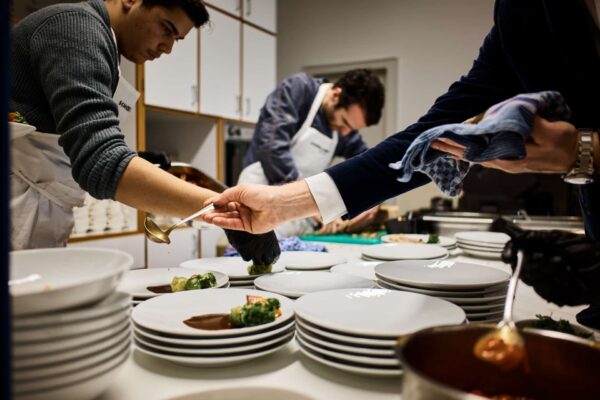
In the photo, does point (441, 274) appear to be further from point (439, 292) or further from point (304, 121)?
point (304, 121)

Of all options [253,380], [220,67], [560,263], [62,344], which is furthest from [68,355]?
[220,67]

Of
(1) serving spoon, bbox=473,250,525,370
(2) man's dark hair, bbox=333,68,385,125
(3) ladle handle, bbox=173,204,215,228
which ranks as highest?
(2) man's dark hair, bbox=333,68,385,125

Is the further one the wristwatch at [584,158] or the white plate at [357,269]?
the white plate at [357,269]

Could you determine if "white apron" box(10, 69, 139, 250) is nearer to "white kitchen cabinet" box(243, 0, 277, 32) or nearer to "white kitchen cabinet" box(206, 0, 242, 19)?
"white kitchen cabinet" box(206, 0, 242, 19)

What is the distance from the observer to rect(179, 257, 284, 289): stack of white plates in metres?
1.16

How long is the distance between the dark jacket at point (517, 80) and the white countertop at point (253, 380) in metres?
0.52

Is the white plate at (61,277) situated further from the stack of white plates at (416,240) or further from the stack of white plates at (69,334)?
the stack of white plates at (416,240)

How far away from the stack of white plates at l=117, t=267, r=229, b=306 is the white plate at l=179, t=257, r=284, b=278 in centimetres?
6

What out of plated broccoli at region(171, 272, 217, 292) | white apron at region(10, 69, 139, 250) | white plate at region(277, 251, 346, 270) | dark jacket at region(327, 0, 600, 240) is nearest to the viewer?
dark jacket at region(327, 0, 600, 240)

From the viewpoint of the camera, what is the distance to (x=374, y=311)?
0.80 meters

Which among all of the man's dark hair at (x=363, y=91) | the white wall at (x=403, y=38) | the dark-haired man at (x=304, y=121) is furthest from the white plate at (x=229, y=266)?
the white wall at (x=403, y=38)

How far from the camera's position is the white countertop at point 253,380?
593 millimetres

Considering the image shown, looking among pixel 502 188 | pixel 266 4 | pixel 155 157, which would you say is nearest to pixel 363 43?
pixel 266 4

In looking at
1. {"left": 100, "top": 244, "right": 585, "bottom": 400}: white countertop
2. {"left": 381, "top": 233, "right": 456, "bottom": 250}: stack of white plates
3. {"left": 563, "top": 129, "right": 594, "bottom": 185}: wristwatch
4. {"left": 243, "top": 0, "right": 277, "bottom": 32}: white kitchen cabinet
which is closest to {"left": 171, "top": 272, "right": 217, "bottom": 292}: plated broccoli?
{"left": 100, "top": 244, "right": 585, "bottom": 400}: white countertop
